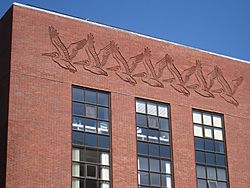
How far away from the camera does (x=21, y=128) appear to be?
27.1 m

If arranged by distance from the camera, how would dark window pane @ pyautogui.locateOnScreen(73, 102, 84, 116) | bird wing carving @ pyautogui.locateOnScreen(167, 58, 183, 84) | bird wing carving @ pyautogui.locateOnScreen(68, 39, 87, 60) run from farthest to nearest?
bird wing carving @ pyautogui.locateOnScreen(167, 58, 183, 84), bird wing carving @ pyautogui.locateOnScreen(68, 39, 87, 60), dark window pane @ pyautogui.locateOnScreen(73, 102, 84, 116)

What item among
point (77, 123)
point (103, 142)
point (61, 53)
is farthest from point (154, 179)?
point (61, 53)

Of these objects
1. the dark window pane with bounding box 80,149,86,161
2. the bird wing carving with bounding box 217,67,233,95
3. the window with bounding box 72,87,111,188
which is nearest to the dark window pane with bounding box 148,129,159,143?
the window with bounding box 72,87,111,188

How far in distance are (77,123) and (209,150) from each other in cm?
773

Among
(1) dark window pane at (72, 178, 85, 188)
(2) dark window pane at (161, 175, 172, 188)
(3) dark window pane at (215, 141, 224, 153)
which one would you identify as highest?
(3) dark window pane at (215, 141, 224, 153)

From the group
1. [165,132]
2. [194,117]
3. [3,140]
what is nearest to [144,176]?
[165,132]

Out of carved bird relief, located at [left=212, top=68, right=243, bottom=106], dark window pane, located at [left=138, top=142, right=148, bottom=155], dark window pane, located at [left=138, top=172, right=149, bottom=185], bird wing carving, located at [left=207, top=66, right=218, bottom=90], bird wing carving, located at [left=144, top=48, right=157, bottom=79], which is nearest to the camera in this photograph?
dark window pane, located at [left=138, top=172, right=149, bottom=185]

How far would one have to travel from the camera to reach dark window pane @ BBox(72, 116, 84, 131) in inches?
1140

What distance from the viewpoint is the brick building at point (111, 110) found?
2753cm

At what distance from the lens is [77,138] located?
28.8 m

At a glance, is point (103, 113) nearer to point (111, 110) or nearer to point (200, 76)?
point (111, 110)

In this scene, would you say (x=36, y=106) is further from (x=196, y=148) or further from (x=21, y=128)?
(x=196, y=148)

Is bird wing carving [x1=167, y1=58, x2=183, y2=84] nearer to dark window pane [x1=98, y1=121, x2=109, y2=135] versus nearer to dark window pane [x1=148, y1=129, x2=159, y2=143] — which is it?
dark window pane [x1=148, y1=129, x2=159, y2=143]

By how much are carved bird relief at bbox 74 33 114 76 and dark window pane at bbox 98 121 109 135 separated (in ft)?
7.96
